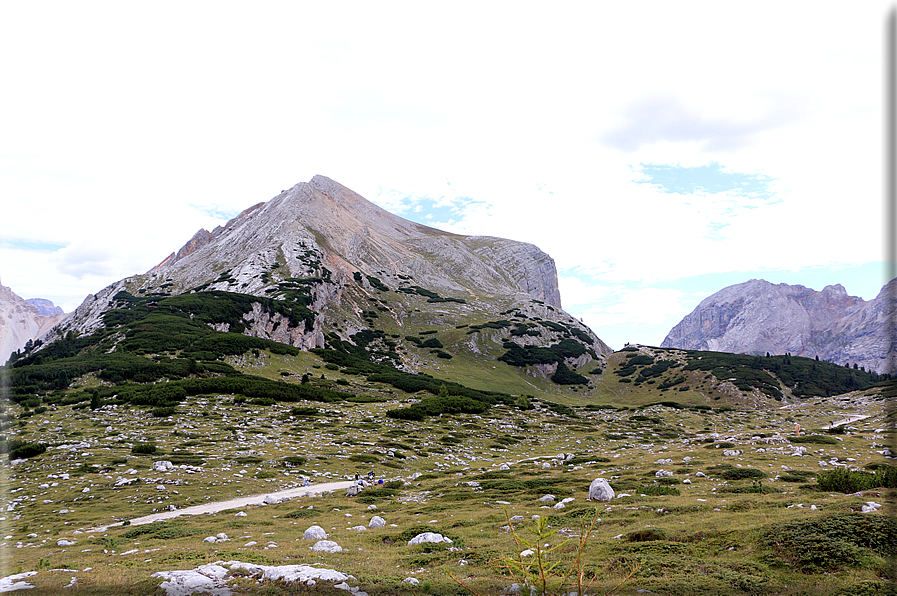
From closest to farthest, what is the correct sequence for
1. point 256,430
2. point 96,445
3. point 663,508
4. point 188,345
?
point 663,508 < point 96,445 < point 256,430 < point 188,345

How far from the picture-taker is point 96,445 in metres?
32.2

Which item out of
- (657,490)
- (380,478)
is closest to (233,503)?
(380,478)

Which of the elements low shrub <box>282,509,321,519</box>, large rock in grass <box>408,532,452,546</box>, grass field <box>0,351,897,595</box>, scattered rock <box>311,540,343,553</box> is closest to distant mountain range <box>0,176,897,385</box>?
grass field <box>0,351,897,595</box>

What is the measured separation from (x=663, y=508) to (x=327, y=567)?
12.4 m

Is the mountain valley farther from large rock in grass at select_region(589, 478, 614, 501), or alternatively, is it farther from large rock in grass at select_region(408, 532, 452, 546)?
large rock in grass at select_region(408, 532, 452, 546)

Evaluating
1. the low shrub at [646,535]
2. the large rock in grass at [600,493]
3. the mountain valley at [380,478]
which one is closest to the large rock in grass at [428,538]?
the mountain valley at [380,478]

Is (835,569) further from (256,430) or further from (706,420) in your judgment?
(706,420)

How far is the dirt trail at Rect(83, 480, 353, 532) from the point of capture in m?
21.0

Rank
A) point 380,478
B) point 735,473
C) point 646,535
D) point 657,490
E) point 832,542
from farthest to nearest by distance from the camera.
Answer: point 380,478 → point 735,473 → point 657,490 → point 646,535 → point 832,542

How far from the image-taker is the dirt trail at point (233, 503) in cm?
2103

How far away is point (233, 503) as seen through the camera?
80.3ft

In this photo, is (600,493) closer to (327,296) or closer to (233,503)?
(233,503)

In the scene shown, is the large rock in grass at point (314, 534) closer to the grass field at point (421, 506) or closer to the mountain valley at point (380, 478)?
the mountain valley at point (380, 478)

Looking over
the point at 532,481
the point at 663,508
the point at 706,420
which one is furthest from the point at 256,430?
the point at 706,420
